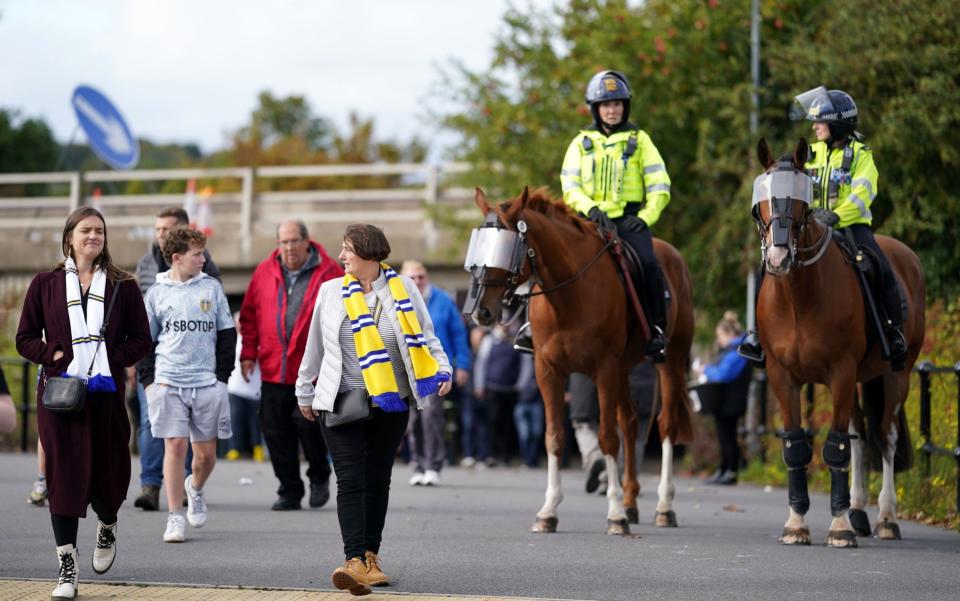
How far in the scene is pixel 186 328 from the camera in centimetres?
1094

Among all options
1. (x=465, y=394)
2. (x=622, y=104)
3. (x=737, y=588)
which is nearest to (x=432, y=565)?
(x=737, y=588)

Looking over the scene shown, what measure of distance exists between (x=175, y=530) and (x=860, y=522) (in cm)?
500

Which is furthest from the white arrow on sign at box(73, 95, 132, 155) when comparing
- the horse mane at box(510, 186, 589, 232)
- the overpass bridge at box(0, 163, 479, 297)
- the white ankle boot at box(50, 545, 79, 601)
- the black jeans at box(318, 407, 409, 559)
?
the white ankle boot at box(50, 545, 79, 601)

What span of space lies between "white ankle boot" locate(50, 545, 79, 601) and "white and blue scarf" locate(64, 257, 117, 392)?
0.87 meters

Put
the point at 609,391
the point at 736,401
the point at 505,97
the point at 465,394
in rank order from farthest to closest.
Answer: the point at 505,97 < the point at 465,394 < the point at 736,401 < the point at 609,391

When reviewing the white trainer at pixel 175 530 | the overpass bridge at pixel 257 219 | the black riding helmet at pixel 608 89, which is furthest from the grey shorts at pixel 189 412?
the overpass bridge at pixel 257 219

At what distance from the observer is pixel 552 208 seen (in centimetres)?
1147

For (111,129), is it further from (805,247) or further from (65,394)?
(65,394)

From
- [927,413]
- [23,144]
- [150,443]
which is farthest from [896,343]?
[23,144]

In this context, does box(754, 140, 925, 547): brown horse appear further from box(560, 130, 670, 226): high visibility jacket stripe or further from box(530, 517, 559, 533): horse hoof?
box(530, 517, 559, 533): horse hoof

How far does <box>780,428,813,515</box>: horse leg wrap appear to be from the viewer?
10773mm

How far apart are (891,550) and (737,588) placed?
2.44 meters

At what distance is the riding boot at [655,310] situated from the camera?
1173 cm

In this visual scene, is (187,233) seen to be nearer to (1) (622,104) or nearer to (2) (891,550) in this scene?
(1) (622,104)
